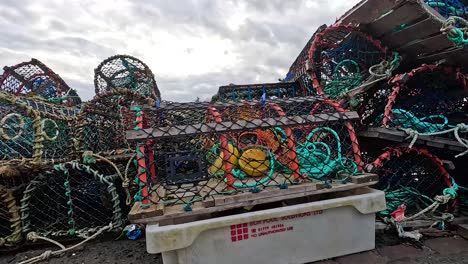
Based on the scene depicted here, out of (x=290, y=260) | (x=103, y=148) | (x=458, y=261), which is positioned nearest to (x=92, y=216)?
(x=103, y=148)

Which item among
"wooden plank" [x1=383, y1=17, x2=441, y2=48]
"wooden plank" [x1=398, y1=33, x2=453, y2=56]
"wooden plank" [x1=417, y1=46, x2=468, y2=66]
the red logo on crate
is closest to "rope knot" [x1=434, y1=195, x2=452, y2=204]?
"wooden plank" [x1=417, y1=46, x2=468, y2=66]

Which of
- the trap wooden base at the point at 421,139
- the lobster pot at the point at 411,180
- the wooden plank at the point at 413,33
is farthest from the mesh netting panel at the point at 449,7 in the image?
the lobster pot at the point at 411,180

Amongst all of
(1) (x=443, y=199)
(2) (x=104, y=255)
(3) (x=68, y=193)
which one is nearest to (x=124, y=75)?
(3) (x=68, y=193)

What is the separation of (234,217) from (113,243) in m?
1.59

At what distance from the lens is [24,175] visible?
2.50 m

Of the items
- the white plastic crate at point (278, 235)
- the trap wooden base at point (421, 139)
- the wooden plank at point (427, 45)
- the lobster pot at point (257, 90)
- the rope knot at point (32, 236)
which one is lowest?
the rope knot at point (32, 236)

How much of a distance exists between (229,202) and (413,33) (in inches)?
112

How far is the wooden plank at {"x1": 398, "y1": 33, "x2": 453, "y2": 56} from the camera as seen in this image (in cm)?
264

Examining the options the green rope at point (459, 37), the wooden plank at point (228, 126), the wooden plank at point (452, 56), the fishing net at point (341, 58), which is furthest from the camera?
the fishing net at point (341, 58)

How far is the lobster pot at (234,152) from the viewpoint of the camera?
6.36 feet

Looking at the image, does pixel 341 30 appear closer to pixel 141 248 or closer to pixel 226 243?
pixel 226 243

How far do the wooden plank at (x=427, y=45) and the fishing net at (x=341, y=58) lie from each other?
28 cm

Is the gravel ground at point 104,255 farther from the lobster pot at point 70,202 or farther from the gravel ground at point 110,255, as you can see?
the lobster pot at point 70,202

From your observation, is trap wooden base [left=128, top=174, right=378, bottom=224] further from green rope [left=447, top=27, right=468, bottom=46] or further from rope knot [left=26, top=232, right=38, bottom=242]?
green rope [left=447, top=27, right=468, bottom=46]
